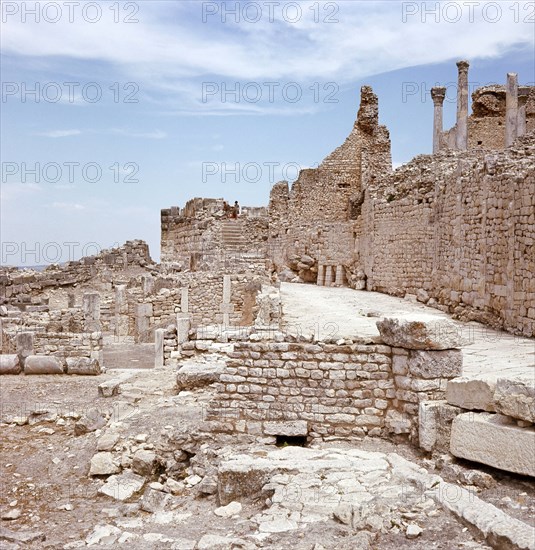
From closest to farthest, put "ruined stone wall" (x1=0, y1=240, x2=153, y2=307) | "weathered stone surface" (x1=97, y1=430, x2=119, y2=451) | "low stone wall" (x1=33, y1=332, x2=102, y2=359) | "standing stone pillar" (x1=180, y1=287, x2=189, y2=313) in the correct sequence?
"weathered stone surface" (x1=97, y1=430, x2=119, y2=451), "low stone wall" (x1=33, y1=332, x2=102, y2=359), "standing stone pillar" (x1=180, y1=287, x2=189, y2=313), "ruined stone wall" (x1=0, y1=240, x2=153, y2=307)

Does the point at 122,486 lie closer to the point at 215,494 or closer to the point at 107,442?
the point at 107,442

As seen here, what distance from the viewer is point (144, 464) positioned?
225 inches

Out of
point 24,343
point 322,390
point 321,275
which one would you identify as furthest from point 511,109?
point 322,390

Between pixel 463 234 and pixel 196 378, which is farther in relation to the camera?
pixel 463 234

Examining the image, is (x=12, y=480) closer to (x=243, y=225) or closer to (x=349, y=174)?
(x=243, y=225)

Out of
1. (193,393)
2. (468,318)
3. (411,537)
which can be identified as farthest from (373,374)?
(468,318)

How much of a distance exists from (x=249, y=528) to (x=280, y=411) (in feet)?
5.61

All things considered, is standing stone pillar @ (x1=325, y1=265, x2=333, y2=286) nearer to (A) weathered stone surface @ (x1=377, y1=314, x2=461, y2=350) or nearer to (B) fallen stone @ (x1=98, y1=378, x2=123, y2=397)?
(B) fallen stone @ (x1=98, y1=378, x2=123, y2=397)

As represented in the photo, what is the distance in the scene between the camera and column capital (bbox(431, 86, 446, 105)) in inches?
1177

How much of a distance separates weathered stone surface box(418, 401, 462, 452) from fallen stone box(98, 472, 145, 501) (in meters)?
2.70

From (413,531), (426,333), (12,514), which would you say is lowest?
(12,514)

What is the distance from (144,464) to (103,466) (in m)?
0.47

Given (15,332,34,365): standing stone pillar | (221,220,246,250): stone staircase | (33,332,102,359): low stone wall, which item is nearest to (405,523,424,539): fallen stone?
(33,332,102,359): low stone wall

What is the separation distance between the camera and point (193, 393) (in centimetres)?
780
